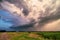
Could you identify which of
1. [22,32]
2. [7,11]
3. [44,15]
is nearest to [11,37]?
[22,32]

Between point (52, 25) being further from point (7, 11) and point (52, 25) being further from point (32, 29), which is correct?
point (7, 11)

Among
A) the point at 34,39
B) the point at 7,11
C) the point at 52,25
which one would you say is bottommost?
the point at 34,39

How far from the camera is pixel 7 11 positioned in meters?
2.48

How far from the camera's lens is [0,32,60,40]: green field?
2449 mm

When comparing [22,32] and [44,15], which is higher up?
[44,15]

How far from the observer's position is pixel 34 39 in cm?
245

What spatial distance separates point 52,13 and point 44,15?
10 cm

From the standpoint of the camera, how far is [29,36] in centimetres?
246

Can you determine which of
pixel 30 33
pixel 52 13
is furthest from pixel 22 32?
pixel 52 13

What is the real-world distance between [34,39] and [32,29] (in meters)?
0.12

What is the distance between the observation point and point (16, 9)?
2484 millimetres

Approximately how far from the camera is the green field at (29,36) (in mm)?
2449

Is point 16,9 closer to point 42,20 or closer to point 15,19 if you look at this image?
point 15,19

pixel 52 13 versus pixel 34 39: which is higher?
pixel 52 13
